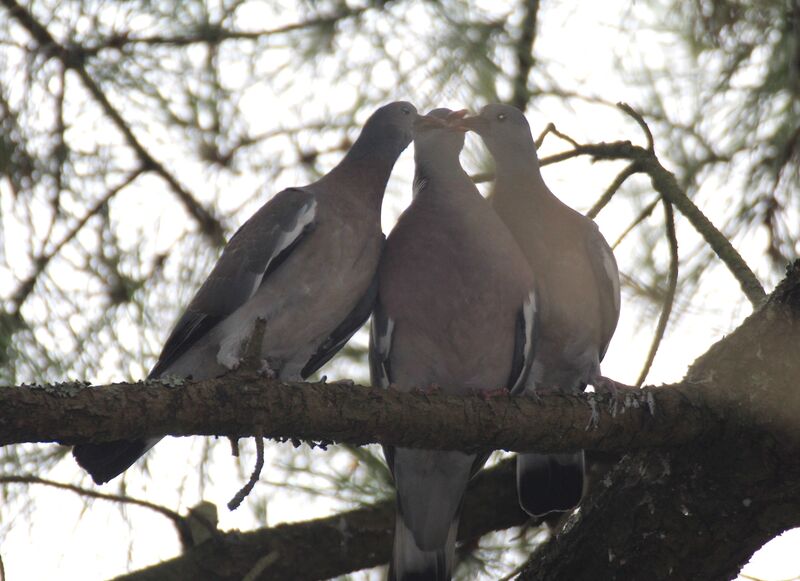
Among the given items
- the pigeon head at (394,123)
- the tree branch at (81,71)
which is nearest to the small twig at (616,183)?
the pigeon head at (394,123)

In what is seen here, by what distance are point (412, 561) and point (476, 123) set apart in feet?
5.38

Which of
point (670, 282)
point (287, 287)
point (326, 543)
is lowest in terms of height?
point (326, 543)

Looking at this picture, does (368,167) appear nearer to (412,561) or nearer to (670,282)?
(670,282)

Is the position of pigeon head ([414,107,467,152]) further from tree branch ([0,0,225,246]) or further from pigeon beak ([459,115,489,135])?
tree branch ([0,0,225,246])

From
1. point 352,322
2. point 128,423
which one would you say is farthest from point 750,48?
point 128,423

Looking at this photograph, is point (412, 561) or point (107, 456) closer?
point (107, 456)

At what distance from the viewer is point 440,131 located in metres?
4.02

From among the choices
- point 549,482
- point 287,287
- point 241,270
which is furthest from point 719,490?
point 241,270

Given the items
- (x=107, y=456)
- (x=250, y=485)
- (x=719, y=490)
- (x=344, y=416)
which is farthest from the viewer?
(x=107, y=456)

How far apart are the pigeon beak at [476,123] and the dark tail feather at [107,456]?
5.59 ft

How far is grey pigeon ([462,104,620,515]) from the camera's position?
353 cm

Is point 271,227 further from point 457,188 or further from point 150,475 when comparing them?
point 150,475

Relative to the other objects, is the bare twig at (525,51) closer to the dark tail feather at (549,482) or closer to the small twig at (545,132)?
the small twig at (545,132)

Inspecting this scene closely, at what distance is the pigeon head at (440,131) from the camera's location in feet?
13.1
